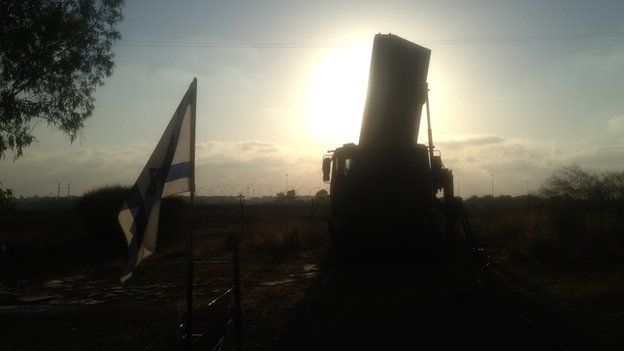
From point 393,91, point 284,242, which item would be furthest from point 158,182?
point 284,242

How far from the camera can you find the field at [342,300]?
22.6ft

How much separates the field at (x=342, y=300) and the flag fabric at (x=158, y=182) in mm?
716

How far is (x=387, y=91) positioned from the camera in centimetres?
1302

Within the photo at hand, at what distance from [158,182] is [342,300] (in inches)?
246

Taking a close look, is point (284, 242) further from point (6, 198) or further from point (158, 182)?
point (158, 182)

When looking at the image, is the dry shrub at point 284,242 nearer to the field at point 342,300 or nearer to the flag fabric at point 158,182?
the field at point 342,300

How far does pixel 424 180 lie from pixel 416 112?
6.27 feet

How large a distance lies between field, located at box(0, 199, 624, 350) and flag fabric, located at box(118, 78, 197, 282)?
72 cm

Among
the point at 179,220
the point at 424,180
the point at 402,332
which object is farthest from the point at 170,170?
the point at 179,220

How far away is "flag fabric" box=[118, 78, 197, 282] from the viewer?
3.82m

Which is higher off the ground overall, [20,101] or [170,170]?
[20,101]

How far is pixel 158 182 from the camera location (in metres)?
3.96

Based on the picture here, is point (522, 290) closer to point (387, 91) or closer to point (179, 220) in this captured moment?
point (387, 91)

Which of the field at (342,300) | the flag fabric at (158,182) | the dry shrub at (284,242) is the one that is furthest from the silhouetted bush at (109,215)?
the flag fabric at (158,182)
